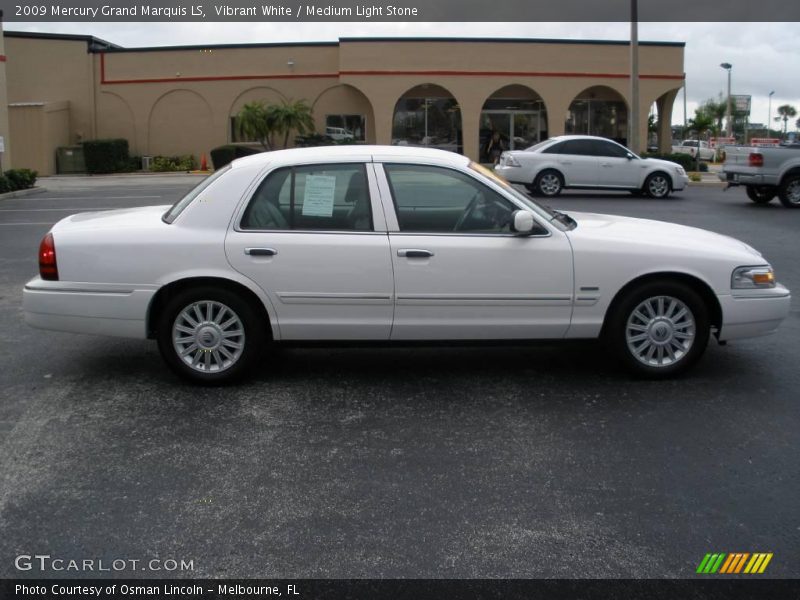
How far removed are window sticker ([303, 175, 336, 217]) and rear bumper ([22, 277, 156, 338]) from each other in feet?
3.89

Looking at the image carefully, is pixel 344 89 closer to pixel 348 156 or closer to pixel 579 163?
pixel 579 163

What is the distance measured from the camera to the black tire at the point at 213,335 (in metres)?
6.05

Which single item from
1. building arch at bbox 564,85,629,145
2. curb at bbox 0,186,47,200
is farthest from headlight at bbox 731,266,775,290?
building arch at bbox 564,85,629,145

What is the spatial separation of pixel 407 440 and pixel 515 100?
32.7 meters

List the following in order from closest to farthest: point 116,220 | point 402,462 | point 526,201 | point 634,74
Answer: point 402,462 < point 526,201 < point 116,220 < point 634,74

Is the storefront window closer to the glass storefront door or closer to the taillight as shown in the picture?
the glass storefront door

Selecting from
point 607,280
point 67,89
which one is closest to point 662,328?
point 607,280

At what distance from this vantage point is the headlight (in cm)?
623

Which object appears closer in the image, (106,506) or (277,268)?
(106,506)

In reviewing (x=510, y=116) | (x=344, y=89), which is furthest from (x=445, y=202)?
(x=344, y=89)

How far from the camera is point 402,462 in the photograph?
193 inches

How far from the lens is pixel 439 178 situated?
20.5ft

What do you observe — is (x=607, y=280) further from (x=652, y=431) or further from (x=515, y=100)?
(x=515, y=100)

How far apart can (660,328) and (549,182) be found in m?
15.6
